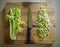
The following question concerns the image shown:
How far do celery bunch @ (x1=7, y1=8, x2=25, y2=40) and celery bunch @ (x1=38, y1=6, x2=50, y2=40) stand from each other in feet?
0.60

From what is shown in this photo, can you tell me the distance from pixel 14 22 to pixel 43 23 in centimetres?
29

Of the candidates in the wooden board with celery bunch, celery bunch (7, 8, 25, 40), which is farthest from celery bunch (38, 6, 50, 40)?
celery bunch (7, 8, 25, 40)

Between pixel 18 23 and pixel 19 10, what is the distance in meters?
0.13

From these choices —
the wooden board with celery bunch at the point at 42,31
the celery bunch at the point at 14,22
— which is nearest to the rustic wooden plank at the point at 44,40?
the wooden board with celery bunch at the point at 42,31

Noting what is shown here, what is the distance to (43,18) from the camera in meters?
1.45

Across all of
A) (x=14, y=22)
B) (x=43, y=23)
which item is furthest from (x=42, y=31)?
(x=14, y=22)

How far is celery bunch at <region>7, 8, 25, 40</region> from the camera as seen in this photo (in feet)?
4.67

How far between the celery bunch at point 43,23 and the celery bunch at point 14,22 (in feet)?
0.60

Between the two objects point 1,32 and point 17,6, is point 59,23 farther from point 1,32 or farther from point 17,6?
point 1,32

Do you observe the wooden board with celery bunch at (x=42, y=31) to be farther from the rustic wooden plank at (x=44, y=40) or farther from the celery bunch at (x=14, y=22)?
the celery bunch at (x=14, y=22)

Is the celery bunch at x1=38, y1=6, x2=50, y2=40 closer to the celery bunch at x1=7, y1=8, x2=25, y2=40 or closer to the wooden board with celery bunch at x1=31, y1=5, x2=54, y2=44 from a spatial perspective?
the wooden board with celery bunch at x1=31, y1=5, x2=54, y2=44

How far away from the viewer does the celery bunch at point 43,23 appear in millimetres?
1450

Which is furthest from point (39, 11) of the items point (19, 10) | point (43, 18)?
point (19, 10)

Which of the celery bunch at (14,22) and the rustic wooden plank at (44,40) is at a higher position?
the celery bunch at (14,22)
